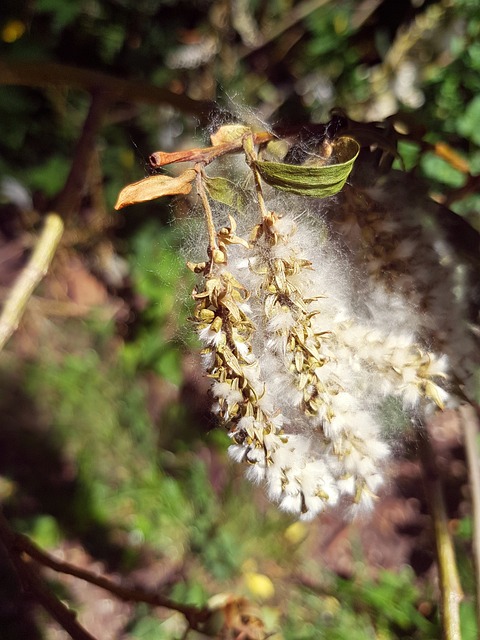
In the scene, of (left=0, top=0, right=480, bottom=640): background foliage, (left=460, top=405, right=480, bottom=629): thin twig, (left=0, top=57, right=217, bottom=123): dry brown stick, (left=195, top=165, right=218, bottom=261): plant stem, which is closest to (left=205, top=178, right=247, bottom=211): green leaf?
(left=195, top=165, right=218, bottom=261): plant stem

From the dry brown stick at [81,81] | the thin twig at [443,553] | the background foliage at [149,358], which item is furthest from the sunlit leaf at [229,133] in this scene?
the background foliage at [149,358]

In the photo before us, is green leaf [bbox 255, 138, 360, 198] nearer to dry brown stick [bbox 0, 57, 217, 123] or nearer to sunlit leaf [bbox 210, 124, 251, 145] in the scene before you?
sunlit leaf [bbox 210, 124, 251, 145]

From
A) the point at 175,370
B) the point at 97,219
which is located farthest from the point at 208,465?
the point at 97,219

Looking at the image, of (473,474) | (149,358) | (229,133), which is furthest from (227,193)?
(149,358)

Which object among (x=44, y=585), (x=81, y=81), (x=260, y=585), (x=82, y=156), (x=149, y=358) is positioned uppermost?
(x=81, y=81)

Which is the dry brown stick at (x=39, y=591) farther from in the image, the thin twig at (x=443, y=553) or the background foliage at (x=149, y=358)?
the background foliage at (x=149, y=358)

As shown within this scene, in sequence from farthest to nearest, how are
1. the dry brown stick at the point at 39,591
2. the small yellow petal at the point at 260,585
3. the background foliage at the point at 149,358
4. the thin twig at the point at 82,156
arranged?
1. the small yellow petal at the point at 260,585
2. the background foliage at the point at 149,358
3. the thin twig at the point at 82,156
4. the dry brown stick at the point at 39,591

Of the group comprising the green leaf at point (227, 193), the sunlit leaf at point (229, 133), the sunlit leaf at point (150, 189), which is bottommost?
the green leaf at point (227, 193)

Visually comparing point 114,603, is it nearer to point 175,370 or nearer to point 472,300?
point 175,370

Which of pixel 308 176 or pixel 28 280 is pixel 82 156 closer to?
pixel 28 280
